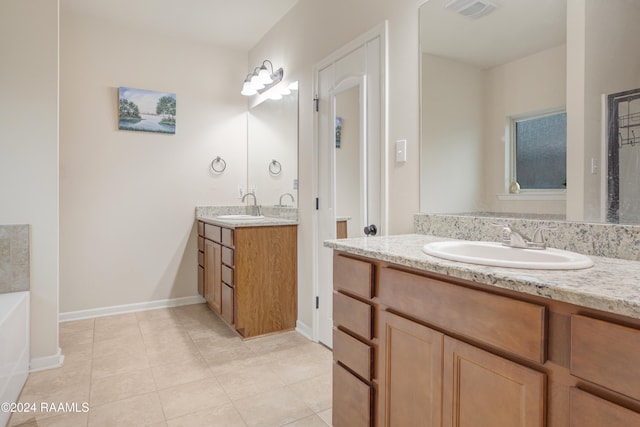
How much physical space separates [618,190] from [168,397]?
7.23 feet

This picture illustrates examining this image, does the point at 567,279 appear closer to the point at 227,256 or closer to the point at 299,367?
the point at 299,367

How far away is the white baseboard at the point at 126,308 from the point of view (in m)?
3.18

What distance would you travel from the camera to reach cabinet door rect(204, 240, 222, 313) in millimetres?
3019

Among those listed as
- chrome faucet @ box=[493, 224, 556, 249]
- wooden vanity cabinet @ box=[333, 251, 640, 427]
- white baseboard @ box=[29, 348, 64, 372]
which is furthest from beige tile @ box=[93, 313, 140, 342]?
chrome faucet @ box=[493, 224, 556, 249]

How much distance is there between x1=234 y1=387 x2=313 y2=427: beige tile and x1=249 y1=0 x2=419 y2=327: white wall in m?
0.85

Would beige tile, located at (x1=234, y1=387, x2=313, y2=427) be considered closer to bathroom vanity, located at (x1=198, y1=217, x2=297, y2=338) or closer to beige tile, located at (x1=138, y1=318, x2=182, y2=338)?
bathroom vanity, located at (x1=198, y1=217, x2=297, y2=338)

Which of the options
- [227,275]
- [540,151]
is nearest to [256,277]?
[227,275]

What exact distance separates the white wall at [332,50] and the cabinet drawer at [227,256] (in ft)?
1.78

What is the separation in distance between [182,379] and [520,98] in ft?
7.46

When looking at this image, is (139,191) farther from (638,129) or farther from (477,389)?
(638,129)

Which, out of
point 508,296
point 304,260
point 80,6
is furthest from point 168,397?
point 80,6

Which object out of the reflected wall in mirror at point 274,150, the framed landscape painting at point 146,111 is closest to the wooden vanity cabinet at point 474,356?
the reflected wall in mirror at point 274,150

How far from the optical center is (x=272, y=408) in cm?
183

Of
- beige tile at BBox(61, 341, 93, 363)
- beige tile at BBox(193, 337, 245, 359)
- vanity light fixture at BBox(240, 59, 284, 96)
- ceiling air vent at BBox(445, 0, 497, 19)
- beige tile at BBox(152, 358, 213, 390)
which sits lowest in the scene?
beige tile at BBox(152, 358, 213, 390)
